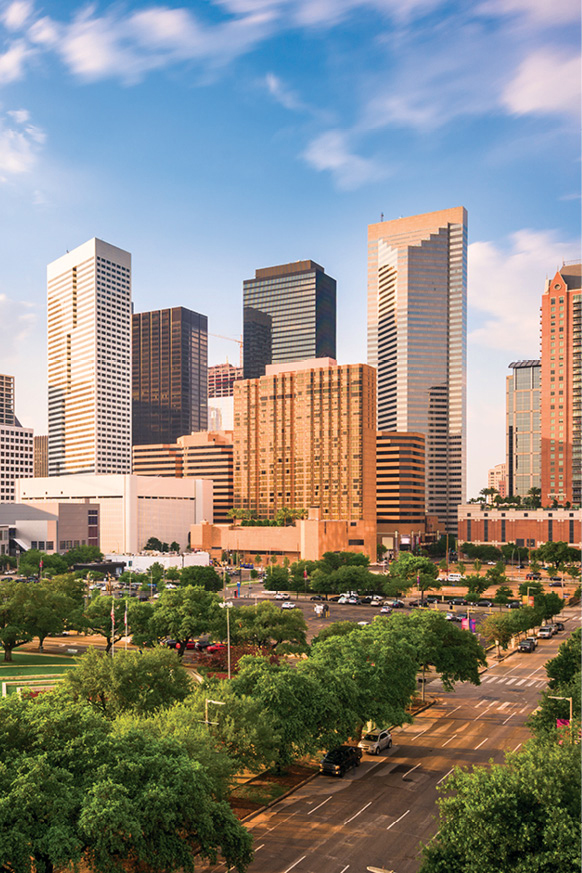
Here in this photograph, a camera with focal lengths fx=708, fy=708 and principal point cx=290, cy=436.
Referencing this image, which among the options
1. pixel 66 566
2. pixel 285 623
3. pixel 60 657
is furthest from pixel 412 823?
pixel 66 566

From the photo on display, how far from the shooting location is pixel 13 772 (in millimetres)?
33031

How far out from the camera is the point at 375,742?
192 feet

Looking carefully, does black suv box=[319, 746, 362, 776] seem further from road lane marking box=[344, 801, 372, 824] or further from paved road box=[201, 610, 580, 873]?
road lane marking box=[344, 801, 372, 824]

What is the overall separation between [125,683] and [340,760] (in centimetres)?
1745

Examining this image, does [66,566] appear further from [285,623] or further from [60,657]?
[285,623]

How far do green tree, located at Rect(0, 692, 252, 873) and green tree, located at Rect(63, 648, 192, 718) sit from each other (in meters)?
14.6

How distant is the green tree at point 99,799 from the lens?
30.7 meters

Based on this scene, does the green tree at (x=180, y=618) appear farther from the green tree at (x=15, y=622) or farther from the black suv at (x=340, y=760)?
the black suv at (x=340, y=760)

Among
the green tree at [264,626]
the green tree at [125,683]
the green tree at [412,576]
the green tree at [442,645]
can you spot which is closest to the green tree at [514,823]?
the green tree at [125,683]

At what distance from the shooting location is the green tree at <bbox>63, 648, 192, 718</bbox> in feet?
176

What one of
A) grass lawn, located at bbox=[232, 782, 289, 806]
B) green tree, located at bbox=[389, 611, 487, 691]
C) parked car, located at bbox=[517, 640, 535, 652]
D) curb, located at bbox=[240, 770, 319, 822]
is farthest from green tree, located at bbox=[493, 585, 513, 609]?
grass lawn, located at bbox=[232, 782, 289, 806]

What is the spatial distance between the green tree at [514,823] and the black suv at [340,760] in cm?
2243

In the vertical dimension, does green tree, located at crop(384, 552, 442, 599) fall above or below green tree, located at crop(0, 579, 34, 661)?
below

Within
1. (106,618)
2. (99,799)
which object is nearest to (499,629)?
(106,618)
